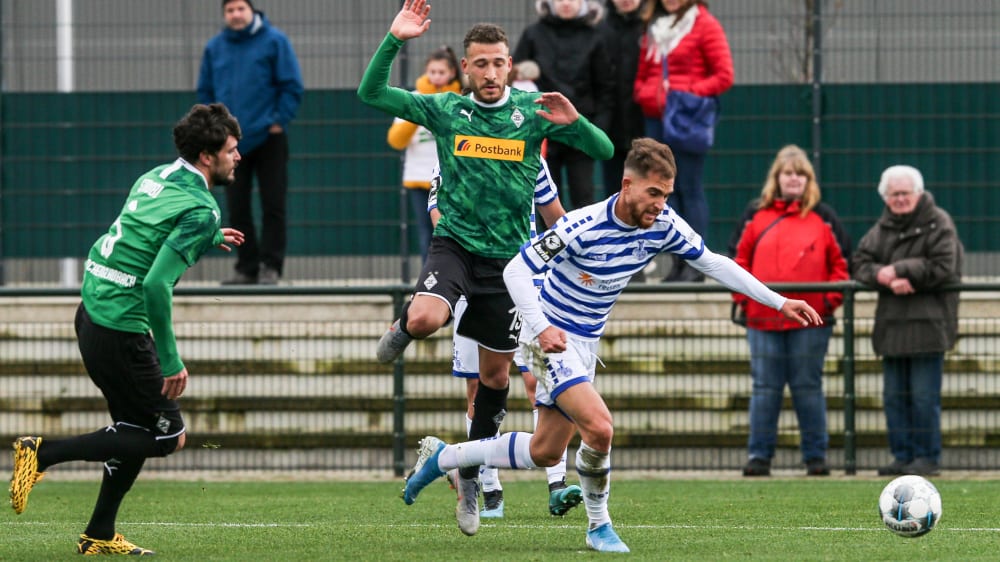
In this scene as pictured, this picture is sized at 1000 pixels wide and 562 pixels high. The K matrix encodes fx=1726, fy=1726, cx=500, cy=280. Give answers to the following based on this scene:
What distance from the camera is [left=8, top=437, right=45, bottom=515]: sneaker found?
7.25m

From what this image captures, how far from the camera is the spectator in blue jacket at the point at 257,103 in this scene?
44.3ft

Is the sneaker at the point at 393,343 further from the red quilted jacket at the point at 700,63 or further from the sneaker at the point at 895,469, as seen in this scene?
the red quilted jacket at the point at 700,63

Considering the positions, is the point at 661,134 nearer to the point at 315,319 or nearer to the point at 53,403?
the point at 315,319

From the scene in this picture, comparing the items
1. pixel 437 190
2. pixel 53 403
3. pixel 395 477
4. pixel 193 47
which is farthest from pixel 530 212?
pixel 193 47

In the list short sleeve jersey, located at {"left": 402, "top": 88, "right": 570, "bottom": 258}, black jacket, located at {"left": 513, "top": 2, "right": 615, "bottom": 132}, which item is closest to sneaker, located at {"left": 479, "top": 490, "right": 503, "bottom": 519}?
short sleeve jersey, located at {"left": 402, "top": 88, "right": 570, "bottom": 258}

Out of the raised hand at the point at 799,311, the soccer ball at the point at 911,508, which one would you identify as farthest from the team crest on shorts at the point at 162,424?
the soccer ball at the point at 911,508

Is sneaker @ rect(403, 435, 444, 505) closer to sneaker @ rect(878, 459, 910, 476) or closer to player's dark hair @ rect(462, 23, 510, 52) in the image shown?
player's dark hair @ rect(462, 23, 510, 52)

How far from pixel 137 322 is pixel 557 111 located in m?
2.34

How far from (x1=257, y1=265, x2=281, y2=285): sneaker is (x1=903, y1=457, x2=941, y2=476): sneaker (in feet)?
16.8

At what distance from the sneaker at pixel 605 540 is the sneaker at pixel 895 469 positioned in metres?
4.56

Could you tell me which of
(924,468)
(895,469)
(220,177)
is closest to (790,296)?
(895,469)

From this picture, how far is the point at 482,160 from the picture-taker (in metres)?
8.58

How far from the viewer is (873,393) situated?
12203 mm

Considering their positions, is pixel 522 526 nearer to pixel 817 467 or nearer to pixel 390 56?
pixel 390 56
